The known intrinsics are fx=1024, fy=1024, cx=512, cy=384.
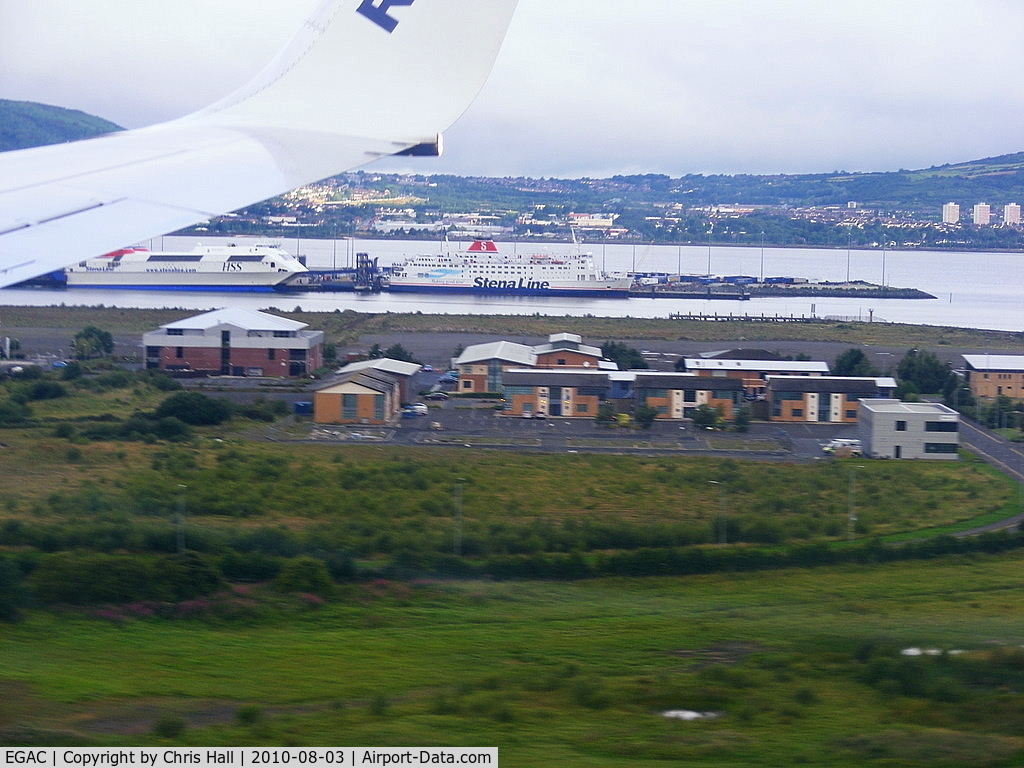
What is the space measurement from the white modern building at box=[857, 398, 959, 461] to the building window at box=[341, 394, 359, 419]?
8.92 ft

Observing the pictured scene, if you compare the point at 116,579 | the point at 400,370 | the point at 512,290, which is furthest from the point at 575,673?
the point at 512,290

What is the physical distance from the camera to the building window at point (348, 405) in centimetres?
567

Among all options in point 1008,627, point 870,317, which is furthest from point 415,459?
point 870,317

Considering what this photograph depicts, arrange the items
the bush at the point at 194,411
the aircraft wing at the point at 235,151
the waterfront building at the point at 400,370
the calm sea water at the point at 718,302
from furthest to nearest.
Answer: the calm sea water at the point at 718,302 → the waterfront building at the point at 400,370 → the bush at the point at 194,411 → the aircraft wing at the point at 235,151

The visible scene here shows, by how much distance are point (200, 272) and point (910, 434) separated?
55.7 ft

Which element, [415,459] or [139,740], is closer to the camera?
[139,740]

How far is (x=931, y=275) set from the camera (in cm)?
2639

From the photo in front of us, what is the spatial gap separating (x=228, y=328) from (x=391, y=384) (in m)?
2.29

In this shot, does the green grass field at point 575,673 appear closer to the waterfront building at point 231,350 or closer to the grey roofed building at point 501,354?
the grey roofed building at point 501,354

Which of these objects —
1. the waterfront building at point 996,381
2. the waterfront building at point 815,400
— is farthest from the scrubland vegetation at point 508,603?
the waterfront building at point 996,381

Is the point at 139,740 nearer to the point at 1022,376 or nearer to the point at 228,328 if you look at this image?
the point at 228,328

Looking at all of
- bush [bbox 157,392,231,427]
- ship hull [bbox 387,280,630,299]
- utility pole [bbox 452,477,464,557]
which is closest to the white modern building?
utility pole [bbox 452,477,464,557]

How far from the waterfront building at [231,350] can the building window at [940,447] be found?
4.45 metres

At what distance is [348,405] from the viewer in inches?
224
